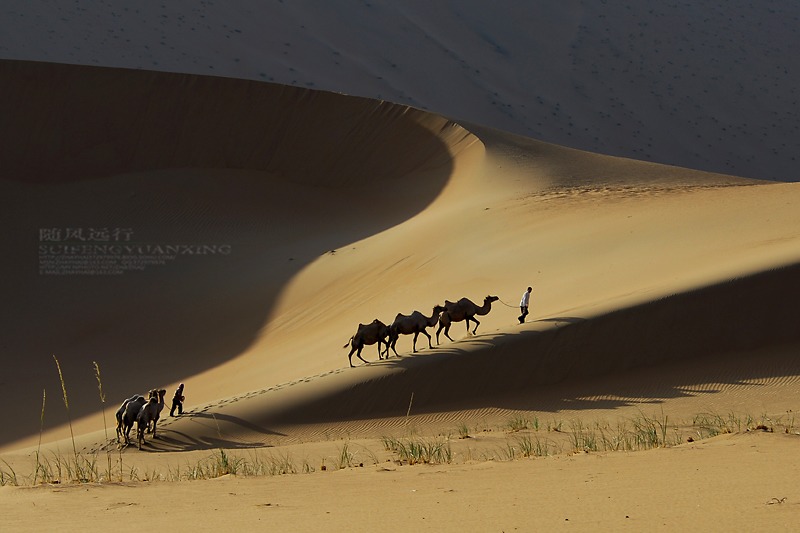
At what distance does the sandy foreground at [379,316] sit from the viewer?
665 centimetres

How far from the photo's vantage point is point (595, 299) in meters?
16.4

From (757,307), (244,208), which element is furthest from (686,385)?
(244,208)

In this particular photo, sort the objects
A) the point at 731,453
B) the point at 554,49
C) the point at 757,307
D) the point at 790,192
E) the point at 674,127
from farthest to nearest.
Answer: the point at 554,49
the point at 674,127
the point at 790,192
the point at 757,307
the point at 731,453

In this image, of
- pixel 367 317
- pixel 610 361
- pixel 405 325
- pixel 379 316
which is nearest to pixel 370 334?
pixel 405 325

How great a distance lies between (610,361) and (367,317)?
19.4 feet

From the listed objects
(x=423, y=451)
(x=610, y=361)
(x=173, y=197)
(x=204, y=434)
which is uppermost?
(x=173, y=197)

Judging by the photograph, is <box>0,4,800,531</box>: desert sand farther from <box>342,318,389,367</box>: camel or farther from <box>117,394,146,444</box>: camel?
<box>342,318,389,367</box>: camel

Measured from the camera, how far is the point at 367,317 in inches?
761

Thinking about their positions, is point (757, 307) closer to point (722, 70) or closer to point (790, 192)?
point (790, 192)

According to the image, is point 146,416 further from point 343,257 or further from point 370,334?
point 343,257

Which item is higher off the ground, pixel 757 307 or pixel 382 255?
pixel 382 255

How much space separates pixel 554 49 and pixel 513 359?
188 ft

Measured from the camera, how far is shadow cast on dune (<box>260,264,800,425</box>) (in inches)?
544

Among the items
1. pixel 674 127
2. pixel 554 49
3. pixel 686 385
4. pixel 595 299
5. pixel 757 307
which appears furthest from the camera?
pixel 554 49
